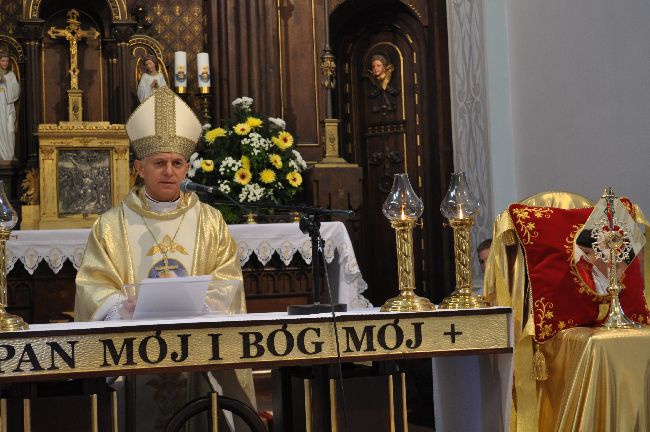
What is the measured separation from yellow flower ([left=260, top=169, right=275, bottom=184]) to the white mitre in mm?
2763

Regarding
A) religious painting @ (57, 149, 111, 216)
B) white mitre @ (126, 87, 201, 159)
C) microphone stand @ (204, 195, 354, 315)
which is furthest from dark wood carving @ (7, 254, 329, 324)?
microphone stand @ (204, 195, 354, 315)

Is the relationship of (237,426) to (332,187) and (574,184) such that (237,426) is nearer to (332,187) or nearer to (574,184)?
(574,184)

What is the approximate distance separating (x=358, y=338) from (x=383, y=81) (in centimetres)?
612

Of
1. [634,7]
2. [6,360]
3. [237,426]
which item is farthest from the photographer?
[634,7]

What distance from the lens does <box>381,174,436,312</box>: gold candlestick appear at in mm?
3318

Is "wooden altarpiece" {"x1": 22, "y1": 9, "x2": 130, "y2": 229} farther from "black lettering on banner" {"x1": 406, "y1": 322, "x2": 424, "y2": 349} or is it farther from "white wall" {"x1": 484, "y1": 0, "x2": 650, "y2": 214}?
"black lettering on banner" {"x1": 406, "y1": 322, "x2": 424, "y2": 349}

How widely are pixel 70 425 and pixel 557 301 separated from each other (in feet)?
6.61

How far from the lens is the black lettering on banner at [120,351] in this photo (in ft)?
9.64

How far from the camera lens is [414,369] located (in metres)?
6.23

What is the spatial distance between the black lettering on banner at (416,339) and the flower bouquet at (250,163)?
153 inches

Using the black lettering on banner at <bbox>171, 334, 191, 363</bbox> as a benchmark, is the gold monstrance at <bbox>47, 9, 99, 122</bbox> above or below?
above

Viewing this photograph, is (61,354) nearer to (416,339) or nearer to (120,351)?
(120,351)

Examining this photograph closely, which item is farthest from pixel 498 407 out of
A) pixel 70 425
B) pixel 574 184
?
pixel 574 184

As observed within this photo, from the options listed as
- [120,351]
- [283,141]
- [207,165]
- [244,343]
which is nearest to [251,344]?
[244,343]
